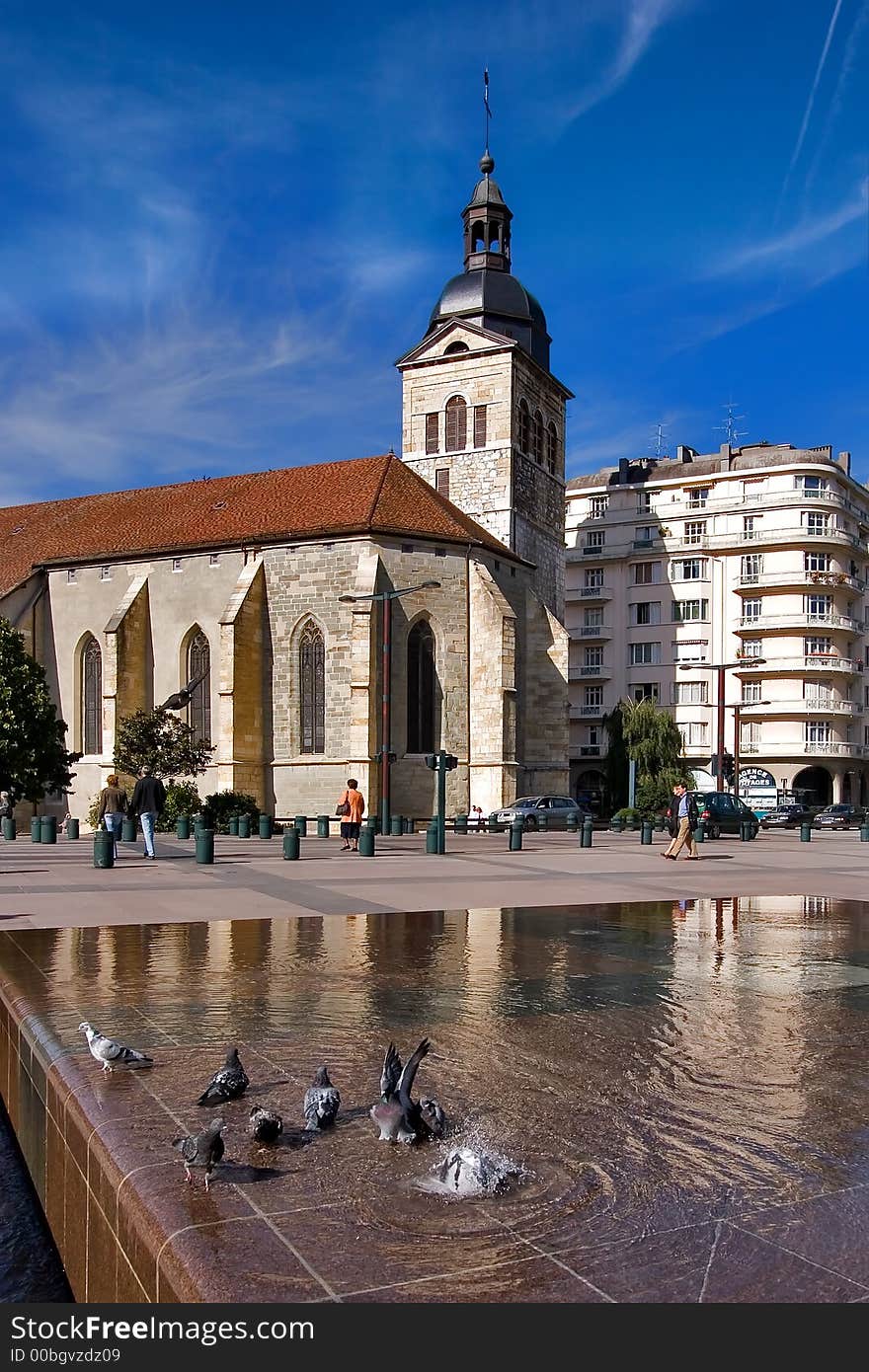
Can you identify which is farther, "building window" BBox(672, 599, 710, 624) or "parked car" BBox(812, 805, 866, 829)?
"building window" BBox(672, 599, 710, 624)

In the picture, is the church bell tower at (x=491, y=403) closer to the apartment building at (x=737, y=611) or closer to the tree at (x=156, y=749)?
the apartment building at (x=737, y=611)

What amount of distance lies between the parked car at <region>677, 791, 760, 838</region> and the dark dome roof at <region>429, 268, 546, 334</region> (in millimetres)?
24496

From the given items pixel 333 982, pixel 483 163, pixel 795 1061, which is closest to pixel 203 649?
pixel 483 163

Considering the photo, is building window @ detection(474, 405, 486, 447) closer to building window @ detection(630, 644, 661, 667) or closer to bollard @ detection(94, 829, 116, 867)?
building window @ detection(630, 644, 661, 667)

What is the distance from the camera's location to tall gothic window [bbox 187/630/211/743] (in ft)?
132

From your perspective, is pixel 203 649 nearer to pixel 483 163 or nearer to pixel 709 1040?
pixel 483 163

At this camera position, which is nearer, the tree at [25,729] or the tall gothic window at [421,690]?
the tree at [25,729]

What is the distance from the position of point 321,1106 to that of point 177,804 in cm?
3067

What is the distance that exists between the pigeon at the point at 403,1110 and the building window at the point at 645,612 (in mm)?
59619

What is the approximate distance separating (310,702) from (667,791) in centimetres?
1706

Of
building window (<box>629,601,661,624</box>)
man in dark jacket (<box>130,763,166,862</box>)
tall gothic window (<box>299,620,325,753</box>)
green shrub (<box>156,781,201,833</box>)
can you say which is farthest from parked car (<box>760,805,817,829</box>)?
man in dark jacket (<box>130,763,166,862</box>)

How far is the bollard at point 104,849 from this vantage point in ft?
58.5

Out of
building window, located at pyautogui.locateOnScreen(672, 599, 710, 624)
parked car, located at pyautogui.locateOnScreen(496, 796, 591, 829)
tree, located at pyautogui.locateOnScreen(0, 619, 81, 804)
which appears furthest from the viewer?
building window, located at pyautogui.locateOnScreen(672, 599, 710, 624)

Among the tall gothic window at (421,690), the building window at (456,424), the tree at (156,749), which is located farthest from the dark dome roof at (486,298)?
the tree at (156,749)
